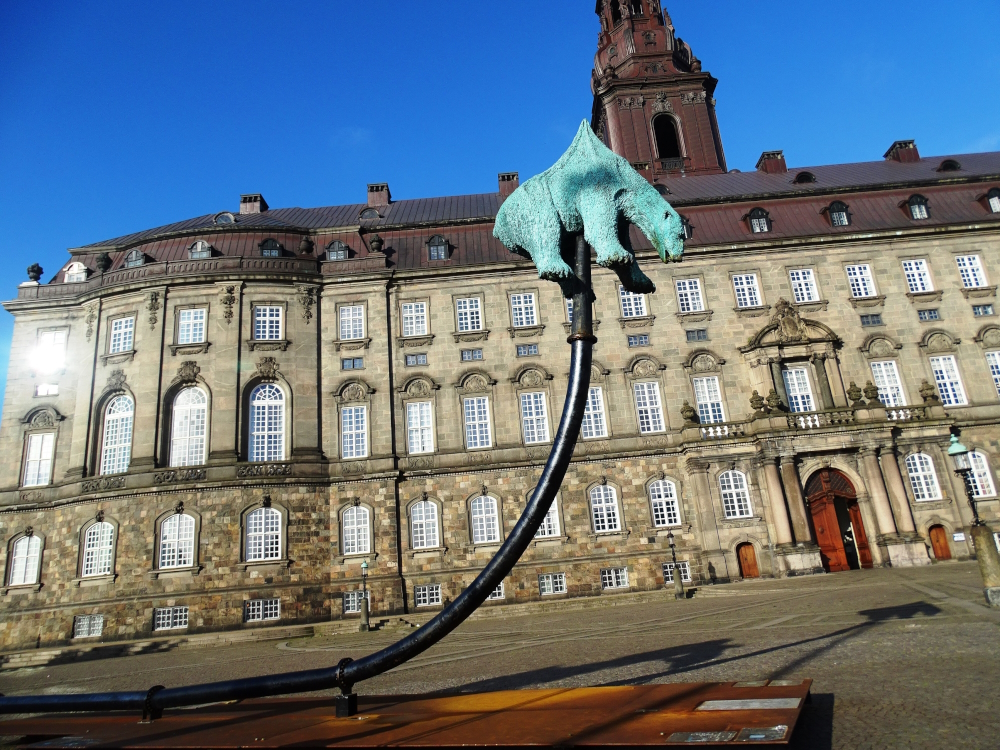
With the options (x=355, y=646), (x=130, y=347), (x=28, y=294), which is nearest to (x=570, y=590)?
(x=355, y=646)

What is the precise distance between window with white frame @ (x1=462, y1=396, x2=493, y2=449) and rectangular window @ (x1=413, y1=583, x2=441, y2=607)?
672 cm

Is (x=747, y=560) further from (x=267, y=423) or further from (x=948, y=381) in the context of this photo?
(x=267, y=423)

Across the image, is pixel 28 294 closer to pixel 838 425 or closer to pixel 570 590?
pixel 570 590

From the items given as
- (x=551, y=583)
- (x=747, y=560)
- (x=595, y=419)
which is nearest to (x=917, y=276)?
(x=747, y=560)

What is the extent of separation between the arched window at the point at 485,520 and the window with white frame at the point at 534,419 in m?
3.50

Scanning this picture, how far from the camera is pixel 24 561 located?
30328mm

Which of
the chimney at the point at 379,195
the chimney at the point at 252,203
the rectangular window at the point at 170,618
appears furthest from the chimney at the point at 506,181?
the rectangular window at the point at 170,618

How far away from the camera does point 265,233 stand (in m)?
35.3

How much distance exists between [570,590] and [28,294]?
31811 millimetres

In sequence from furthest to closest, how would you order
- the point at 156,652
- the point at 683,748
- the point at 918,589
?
the point at 156,652 → the point at 918,589 → the point at 683,748

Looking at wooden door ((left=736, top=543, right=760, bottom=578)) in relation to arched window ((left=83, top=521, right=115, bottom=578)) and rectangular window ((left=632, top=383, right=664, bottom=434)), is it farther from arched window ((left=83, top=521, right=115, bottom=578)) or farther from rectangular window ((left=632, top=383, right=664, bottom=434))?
arched window ((left=83, top=521, right=115, bottom=578))

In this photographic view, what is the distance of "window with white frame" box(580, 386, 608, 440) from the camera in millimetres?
31891

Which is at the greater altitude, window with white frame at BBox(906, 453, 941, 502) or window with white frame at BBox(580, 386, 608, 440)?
window with white frame at BBox(580, 386, 608, 440)

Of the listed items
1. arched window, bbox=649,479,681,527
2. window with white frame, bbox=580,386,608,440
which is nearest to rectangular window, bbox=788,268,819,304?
window with white frame, bbox=580,386,608,440
